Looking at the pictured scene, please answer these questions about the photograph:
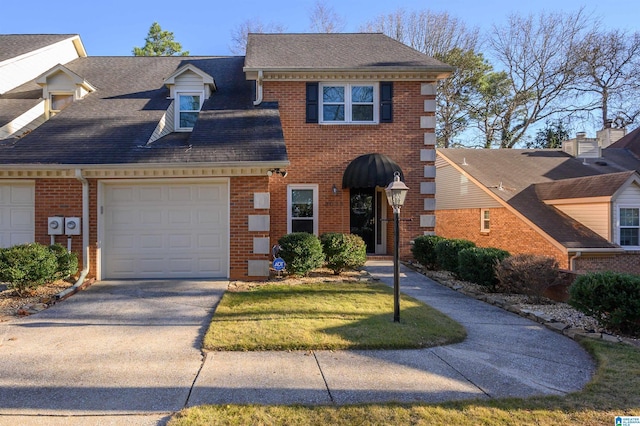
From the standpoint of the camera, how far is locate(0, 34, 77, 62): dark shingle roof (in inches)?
578

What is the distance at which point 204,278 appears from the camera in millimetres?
9953

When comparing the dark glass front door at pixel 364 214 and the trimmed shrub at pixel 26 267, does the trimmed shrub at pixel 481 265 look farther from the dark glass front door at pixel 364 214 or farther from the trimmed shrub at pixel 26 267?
the trimmed shrub at pixel 26 267

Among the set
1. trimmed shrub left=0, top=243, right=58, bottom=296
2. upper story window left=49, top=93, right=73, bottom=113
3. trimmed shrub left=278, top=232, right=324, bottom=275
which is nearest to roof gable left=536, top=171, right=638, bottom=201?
trimmed shrub left=278, top=232, right=324, bottom=275

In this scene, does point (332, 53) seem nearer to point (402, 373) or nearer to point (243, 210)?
point (243, 210)

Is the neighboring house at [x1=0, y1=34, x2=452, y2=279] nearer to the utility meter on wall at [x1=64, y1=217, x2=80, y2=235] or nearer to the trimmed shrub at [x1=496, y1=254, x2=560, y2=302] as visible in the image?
the utility meter on wall at [x1=64, y1=217, x2=80, y2=235]

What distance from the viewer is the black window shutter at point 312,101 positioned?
1342 centimetres

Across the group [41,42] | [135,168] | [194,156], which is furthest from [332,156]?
[41,42]

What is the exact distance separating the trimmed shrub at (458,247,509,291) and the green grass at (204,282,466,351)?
91.9 inches

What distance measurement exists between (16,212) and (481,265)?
36.8 ft

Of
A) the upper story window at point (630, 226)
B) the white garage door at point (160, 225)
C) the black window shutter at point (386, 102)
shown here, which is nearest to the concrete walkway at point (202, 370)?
the white garage door at point (160, 225)

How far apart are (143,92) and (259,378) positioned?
12006 millimetres

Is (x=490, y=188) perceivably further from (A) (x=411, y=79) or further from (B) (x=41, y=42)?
(B) (x=41, y=42)

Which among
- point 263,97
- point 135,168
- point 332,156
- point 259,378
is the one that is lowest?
point 259,378

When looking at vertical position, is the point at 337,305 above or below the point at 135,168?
below
